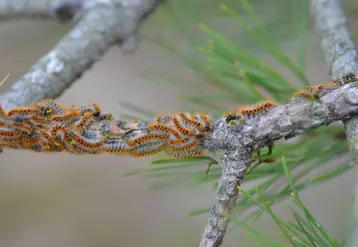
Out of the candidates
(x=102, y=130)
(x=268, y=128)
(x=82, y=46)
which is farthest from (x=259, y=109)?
(x=82, y=46)

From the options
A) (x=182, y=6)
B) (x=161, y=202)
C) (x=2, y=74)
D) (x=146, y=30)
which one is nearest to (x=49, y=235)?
(x=161, y=202)

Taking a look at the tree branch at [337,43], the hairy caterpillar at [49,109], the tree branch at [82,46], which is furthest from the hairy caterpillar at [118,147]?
the tree branch at [337,43]

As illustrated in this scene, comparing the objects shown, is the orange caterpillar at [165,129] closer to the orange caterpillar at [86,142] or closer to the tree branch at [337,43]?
the orange caterpillar at [86,142]

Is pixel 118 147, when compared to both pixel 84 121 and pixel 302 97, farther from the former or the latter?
pixel 302 97

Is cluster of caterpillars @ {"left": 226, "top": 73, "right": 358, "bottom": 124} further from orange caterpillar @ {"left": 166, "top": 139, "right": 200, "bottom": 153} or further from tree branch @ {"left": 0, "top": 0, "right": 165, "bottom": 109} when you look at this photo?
tree branch @ {"left": 0, "top": 0, "right": 165, "bottom": 109}

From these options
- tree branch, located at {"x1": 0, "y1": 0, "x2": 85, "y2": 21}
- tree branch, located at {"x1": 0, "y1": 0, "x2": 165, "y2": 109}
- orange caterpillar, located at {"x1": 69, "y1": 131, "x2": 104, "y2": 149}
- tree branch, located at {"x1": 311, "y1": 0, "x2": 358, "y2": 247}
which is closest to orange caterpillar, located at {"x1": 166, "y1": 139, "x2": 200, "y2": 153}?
orange caterpillar, located at {"x1": 69, "y1": 131, "x2": 104, "y2": 149}

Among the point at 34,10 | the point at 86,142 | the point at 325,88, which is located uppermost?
the point at 34,10

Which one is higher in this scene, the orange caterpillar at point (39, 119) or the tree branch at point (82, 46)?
the tree branch at point (82, 46)
